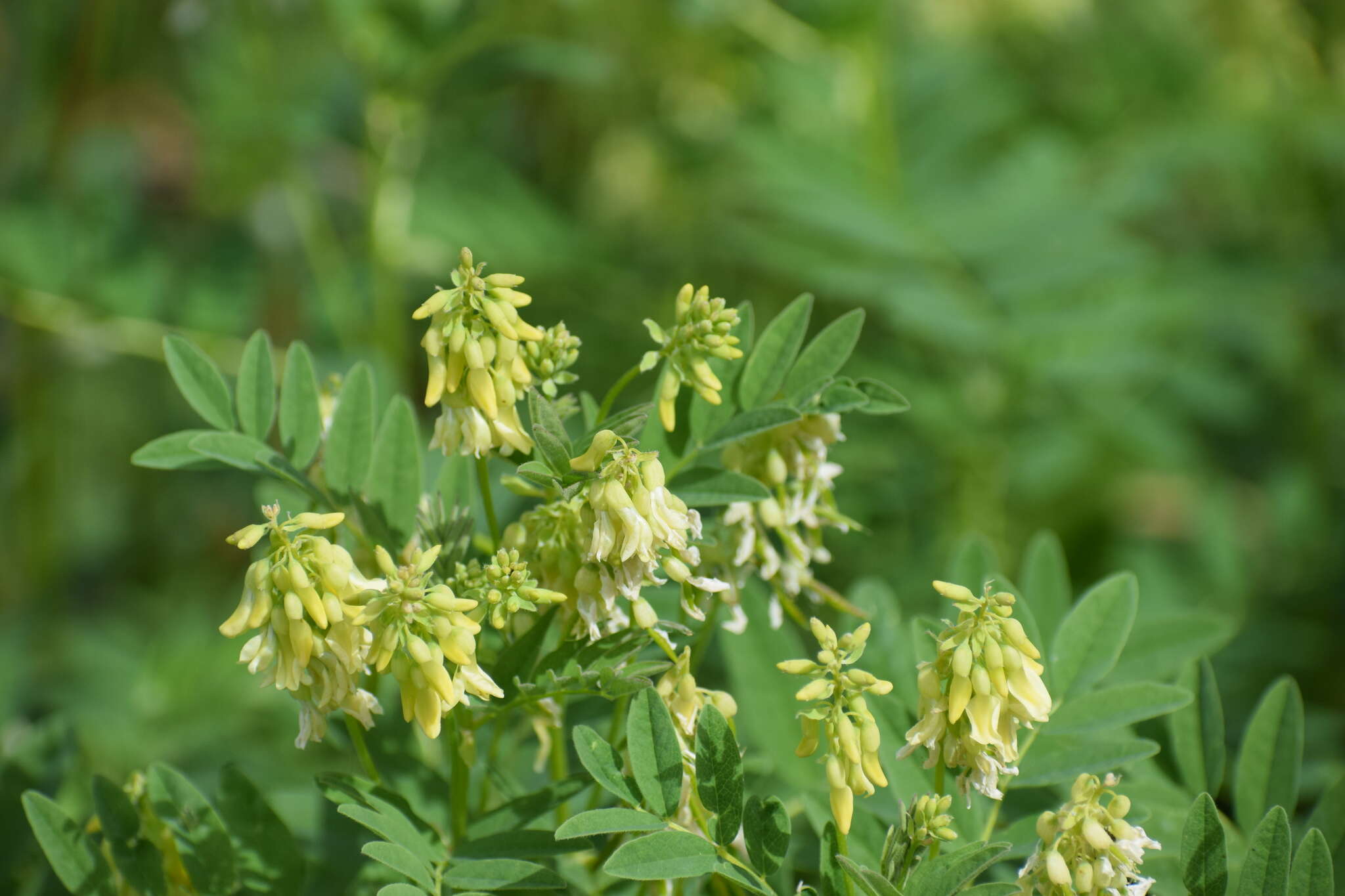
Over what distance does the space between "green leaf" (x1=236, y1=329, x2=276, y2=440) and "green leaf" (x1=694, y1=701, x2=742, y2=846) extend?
0.31 meters

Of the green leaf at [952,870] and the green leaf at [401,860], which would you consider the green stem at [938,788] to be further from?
the green leaf at [401,860]

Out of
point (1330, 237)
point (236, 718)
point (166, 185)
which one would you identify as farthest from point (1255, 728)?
point (166, 185)

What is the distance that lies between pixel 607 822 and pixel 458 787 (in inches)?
4.2

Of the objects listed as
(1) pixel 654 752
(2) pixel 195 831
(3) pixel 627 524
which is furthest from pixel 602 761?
(2) pixel 195 831

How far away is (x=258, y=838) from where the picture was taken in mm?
622

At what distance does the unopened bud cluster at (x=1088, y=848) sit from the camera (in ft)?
1.56

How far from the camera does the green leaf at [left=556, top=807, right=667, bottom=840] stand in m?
0.50

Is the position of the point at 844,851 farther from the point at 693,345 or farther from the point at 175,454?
the point at 175,454

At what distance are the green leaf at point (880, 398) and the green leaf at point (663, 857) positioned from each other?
0.23 m

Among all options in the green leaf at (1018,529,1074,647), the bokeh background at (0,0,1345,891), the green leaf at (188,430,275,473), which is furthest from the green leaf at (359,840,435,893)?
the bokeh background at (0,0,1345,891)

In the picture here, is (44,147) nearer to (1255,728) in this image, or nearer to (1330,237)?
(1255,728)

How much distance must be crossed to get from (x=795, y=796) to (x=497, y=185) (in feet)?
4.74

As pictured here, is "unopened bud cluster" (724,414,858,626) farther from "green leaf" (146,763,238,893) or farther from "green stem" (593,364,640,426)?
"green leaf" (146,763,238,893)

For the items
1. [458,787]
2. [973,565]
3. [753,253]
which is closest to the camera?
[458,787]
